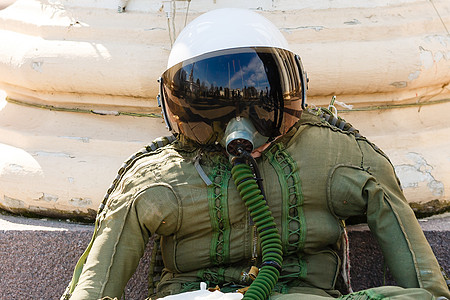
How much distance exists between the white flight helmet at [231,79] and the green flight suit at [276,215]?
0.12 meters

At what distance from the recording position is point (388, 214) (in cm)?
194

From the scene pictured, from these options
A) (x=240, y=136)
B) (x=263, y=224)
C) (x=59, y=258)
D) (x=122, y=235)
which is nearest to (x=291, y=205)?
(x=263, y=224)

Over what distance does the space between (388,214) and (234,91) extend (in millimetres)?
A: 582

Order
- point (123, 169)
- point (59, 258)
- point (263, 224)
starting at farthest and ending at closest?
1. point (59, 258)
2. point (123, 169)
3. point (263, 224)

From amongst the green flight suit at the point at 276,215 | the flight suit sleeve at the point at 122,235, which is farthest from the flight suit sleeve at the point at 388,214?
the flight suit sleeve at the point at 122,235

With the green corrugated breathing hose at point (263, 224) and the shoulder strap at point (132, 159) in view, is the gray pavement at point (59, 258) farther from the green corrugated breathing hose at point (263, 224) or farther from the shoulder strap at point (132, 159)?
the green corrugated breathing hose at point (263, 224)

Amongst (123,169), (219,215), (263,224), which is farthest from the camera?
(123,169)

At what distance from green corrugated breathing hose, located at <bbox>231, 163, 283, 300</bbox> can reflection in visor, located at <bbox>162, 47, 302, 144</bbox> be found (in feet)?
0.52

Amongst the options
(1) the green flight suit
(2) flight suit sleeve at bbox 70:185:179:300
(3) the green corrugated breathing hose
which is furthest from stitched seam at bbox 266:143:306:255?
(2) flight suit sleeve at bbox 70:185:179:300

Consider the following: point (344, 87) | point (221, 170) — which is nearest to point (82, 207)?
point (221, 170)

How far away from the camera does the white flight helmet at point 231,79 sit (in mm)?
1890

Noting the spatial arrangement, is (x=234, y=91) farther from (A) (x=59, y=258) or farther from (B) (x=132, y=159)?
(A) (x=59, y=258)

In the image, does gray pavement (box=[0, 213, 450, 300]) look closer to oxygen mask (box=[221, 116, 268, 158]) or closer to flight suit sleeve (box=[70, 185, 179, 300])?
flight suit sleeve (box=[70, 185, 179, 300])

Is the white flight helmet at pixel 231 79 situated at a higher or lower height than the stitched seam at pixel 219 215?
higher
